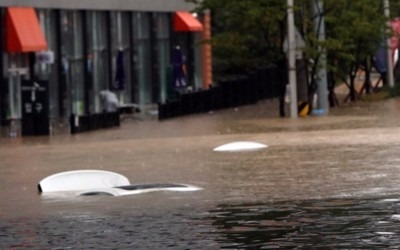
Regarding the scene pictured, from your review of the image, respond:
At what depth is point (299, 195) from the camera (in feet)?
59.4

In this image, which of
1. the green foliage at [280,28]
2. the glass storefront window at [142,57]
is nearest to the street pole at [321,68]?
the green foliage at [280,28]

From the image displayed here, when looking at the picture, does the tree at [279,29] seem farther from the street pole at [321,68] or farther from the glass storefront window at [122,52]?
the glass storefront window at [122,52]

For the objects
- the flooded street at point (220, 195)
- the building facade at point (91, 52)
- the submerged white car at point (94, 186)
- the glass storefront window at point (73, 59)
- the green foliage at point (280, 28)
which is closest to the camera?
the flooded street at point (220, 195)

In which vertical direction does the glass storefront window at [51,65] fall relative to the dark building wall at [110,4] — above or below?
below

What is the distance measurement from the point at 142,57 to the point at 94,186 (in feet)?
126

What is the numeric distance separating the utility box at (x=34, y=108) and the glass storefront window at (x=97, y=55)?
406 inches

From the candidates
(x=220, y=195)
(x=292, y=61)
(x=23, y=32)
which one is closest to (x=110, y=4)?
(x=23, y=32)

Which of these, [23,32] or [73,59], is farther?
[73,59]

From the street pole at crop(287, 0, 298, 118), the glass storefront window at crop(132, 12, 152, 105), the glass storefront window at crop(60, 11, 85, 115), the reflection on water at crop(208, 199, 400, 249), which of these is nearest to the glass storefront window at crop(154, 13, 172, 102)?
the glass storefront window at crop(132, 12, 152, 105)

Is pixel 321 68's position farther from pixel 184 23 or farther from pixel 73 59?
pixel 184 23

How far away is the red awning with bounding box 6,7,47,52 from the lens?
149 feet

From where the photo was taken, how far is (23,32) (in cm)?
4603

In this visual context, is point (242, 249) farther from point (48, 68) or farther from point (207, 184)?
point (48, 68)

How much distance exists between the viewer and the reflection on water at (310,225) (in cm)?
1334
